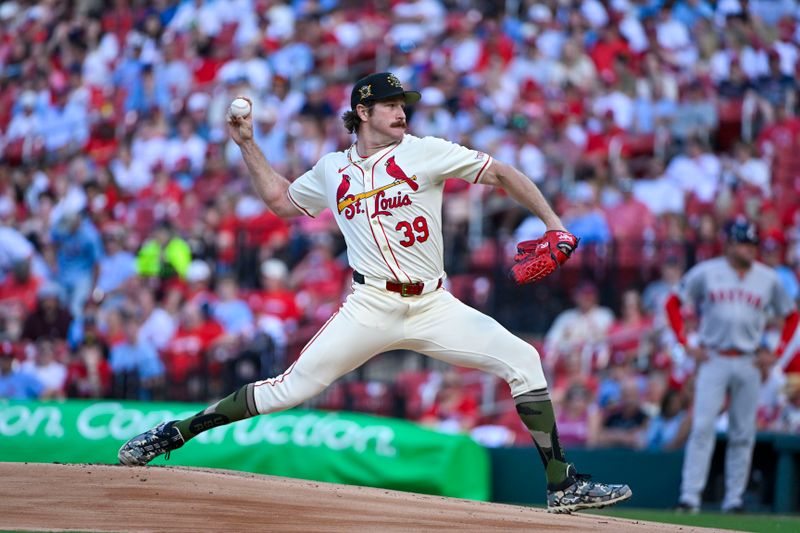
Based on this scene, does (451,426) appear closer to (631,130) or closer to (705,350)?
(705,350)

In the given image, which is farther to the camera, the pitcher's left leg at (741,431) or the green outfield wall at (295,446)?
the green outfield wall at (295,446)

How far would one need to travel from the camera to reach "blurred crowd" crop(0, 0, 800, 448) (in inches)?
502

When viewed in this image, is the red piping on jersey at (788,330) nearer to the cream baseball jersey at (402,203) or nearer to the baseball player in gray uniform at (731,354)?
the baseball player in gray uniform at (731,354)

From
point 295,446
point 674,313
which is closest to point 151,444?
point 295,446

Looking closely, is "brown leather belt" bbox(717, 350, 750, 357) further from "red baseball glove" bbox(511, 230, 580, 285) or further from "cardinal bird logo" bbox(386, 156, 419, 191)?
"cardinal bird logo" bbox(386, 156, 419, 191)

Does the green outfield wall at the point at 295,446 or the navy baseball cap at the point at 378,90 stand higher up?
the navy baseball cap at the point at 378,90

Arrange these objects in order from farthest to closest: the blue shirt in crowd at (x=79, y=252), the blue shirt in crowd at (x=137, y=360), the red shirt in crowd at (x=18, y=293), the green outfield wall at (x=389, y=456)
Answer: the blue shirt in crowd at (x=79, y=252), the red shirt in crowd at (x=18, y=293), the blue shirt in crowd at (x=137, y=360), the green outfield wall at (x=389, y=456)

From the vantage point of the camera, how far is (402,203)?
6.63 meters

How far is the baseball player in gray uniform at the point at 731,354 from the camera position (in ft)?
32.9

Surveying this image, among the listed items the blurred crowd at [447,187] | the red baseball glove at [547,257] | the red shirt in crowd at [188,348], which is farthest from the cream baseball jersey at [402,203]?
the red shirt in crowd at [188,348]

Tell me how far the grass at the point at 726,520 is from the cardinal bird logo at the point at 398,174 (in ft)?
8.89

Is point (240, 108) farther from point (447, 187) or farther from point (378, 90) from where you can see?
point (447, 187)

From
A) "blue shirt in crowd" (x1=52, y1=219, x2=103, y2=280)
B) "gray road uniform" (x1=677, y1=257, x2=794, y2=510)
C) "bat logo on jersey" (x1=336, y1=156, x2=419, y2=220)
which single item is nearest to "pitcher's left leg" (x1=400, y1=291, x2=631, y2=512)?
"bat logo on jersey" (x1=336, y1=156, x2=419, y2=220)

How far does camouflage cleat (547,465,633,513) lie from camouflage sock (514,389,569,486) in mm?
43
